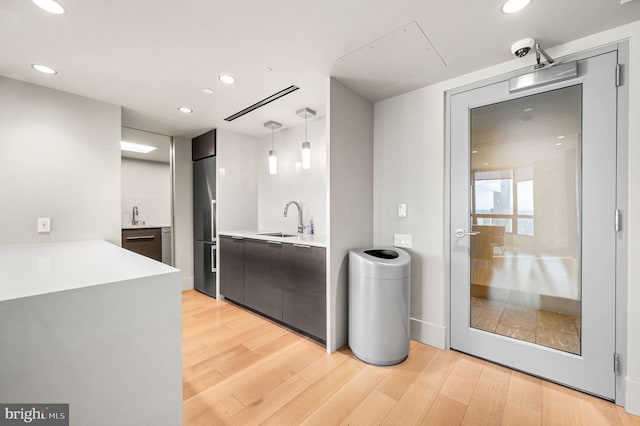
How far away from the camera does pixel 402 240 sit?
2.51 metres

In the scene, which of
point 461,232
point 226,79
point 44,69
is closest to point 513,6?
point 461,232

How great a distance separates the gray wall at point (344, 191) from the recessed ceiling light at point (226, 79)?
85 centimetres

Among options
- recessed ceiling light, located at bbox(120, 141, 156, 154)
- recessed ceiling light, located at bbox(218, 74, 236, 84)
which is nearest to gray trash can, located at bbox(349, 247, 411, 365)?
recessed ceiling light, located at bbox(218, 74, 236, 84)

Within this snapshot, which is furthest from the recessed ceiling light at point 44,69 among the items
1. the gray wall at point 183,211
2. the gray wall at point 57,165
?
the gray wall at point 183,211

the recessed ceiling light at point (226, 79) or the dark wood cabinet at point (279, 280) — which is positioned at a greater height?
the recessed ceiling light at point (226, 79)

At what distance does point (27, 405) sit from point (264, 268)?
217cm

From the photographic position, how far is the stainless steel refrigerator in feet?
11.9

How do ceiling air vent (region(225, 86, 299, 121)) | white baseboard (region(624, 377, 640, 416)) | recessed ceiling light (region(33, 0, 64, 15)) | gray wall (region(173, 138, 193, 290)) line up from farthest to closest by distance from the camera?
gray wall (region(173, 138, 193, 290)) < ceiling air vent (region(225, 86, 299, 121)) < white baseboard (region(624, 377, 640, 416)) < recessed ceiling light (region(33, 0, 64, 15))

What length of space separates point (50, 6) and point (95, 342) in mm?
1807

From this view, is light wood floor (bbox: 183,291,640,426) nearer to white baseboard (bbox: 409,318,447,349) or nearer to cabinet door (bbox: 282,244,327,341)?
white baseboard (bbox: 409,318,447,349)

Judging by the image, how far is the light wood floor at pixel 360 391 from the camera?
60.1 inches

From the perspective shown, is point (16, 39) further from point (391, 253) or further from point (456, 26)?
point (391, 253)

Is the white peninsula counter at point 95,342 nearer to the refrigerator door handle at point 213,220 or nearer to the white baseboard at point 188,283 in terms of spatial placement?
the refrigerator door handle at point 213,220

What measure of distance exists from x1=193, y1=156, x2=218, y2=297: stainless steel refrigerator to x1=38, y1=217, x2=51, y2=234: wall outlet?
1593 millimetres
